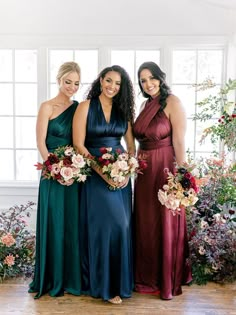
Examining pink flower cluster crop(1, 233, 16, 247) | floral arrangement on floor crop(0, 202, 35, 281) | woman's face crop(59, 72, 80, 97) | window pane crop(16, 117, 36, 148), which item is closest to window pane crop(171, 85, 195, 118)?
window pane crop(16, 117, 36, 148)

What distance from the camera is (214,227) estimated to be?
3445mm

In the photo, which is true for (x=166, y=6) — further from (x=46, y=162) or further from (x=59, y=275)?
(x=59, y=275)

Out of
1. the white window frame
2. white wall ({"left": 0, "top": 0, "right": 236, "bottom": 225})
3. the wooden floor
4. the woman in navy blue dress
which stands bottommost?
the wooden floor

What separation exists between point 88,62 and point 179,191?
2279mm

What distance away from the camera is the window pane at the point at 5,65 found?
4496 mm

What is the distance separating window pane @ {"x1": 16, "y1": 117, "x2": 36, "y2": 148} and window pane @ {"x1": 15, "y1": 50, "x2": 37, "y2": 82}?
1.51 ft

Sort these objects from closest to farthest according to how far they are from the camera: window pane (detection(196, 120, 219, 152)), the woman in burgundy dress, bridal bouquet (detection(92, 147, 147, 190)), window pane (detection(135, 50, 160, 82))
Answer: bridal bouquet (detection(92, 147, 147, 190)) < the woman in burgundy dress < window pane (detection(135, 50, 160, 82)) < window pane (detection(196, 120, 219, 152))

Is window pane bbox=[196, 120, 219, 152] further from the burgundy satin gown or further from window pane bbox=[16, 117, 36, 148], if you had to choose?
window pane bbox=[16, 117, 36, 148]

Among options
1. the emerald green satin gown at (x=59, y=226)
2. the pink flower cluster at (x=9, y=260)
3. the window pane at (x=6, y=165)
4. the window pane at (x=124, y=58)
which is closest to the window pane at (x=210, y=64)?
the window pane at (x=124, y=58)

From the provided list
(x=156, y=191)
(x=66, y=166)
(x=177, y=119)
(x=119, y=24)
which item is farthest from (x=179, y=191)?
(x=119, y=24)

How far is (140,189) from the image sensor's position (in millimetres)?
2973

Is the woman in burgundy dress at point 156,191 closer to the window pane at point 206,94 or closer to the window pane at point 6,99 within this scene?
the window pane at point 206,94

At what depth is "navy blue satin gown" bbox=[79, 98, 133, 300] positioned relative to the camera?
281 centimetres

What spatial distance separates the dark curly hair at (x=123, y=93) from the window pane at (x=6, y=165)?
2.04m
